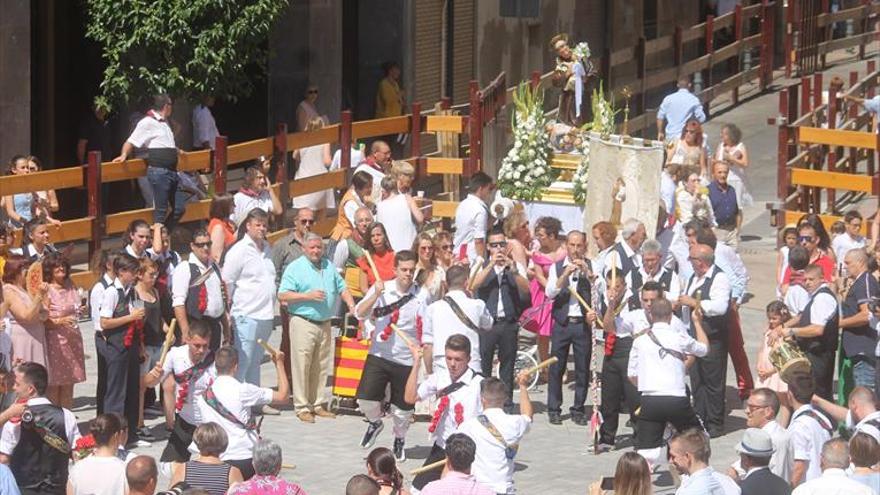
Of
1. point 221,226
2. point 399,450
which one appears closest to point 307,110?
point 221,226

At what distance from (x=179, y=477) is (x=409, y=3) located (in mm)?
17817

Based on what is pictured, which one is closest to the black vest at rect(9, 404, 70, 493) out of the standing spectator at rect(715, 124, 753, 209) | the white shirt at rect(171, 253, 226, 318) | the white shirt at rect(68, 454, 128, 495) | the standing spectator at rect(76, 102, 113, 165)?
the white shirt at rect(68, 454, 128, 495)

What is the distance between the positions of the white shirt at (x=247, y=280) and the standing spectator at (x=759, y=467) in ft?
19.8

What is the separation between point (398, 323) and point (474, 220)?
324 centimetres

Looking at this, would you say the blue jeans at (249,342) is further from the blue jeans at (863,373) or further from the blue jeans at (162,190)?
the blue jeans at (863,373)

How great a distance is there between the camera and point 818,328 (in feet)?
55.2

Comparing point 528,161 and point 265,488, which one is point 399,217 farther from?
point 265,488

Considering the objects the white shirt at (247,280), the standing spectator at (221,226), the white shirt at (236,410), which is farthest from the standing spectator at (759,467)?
the standing spectator at (221,226)

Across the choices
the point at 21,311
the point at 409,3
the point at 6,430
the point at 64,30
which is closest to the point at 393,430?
the point at 21,311

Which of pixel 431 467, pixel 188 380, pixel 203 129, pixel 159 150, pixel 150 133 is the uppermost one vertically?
pixel 203 129

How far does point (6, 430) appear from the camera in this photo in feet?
40.9

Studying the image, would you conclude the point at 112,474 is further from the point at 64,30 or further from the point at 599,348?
the point at 64,30

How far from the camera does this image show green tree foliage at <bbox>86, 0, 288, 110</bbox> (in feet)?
71.5

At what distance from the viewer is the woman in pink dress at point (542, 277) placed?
18375mm
